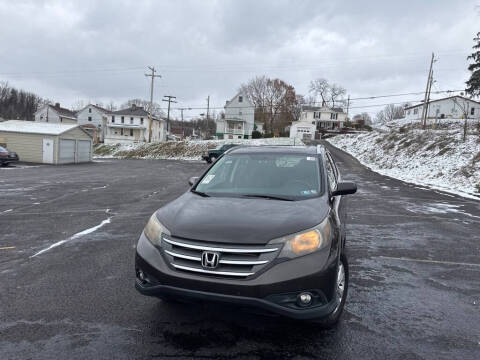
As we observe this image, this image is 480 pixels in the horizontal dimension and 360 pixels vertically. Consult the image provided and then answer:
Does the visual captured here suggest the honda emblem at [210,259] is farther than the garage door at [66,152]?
No

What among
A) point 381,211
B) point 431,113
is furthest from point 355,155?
point 431,113

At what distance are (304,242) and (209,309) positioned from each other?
133 cm

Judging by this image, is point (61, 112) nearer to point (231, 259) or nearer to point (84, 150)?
point (84, 150)

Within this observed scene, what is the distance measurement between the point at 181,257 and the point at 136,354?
0.83 meters

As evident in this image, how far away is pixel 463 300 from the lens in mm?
3857

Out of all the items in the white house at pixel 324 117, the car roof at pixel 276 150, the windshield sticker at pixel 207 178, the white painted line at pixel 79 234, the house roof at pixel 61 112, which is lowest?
the white painted line at pixel 79 234

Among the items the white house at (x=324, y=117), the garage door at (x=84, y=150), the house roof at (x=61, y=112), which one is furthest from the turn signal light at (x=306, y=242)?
the house roof at (x=61, y=112)

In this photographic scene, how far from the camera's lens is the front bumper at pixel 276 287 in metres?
2.53

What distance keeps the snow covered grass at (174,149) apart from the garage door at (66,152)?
1290 centimetres

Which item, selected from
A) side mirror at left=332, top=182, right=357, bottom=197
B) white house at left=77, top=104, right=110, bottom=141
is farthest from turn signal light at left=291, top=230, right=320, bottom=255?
white house at left=77, top=104, right=110, bottom=141

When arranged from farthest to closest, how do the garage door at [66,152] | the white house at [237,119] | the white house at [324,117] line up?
the white house at [324,117], the white house at [237,119], the garage door at [66,152]

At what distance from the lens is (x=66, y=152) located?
1208 inches

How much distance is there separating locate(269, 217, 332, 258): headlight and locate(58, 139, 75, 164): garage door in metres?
31.6

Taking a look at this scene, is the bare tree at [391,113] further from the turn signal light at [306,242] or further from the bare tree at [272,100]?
the turn signal light at [306,242]
